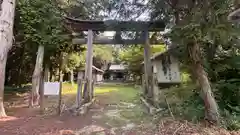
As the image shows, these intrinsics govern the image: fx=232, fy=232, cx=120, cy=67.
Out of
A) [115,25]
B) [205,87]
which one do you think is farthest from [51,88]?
[205,87]

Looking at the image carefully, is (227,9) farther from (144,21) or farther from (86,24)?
(86,24)

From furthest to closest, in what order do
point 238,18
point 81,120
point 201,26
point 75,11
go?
point 75,11 < point 81,120 < point 201,26 < point 238,18

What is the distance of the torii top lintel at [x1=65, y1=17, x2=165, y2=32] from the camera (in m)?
9.24

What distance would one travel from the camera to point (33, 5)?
36.6ft

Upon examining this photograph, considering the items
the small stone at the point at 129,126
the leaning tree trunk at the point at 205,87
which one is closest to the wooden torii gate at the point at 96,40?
the leaning tree trunk at the point at 205,87

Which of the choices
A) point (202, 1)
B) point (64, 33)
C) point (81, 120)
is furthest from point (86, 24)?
point (202, 1)

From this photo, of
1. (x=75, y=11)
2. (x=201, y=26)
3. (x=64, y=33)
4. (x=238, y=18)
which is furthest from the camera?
(x=75, y=11)

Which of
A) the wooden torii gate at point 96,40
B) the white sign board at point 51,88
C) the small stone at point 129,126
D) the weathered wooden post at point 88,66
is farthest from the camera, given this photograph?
the weathered wooden post at point 88,66

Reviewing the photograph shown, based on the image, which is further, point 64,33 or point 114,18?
point 64,33

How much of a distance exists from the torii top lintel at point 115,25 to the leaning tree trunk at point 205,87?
2.46 metres

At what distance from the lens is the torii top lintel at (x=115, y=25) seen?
924cm

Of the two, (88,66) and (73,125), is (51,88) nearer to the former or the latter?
(73,125)

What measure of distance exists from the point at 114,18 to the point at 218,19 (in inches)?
153

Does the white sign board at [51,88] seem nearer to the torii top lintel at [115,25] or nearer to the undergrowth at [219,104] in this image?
the torii top lintel at [115,25]
